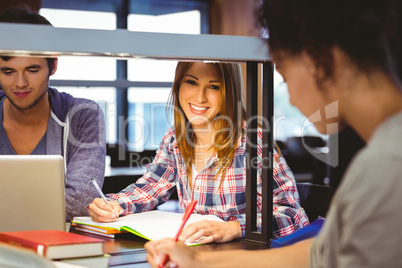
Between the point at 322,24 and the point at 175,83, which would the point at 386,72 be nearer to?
the point at 322,24

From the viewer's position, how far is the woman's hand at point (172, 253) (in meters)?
0.86

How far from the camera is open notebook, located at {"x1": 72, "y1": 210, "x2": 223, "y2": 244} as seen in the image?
125cm

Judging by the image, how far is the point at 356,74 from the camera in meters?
0.64

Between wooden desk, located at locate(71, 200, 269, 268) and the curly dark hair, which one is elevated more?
the curly dark hair

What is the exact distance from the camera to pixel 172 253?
0.88m

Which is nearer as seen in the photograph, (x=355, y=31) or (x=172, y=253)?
(x=355, y=31)

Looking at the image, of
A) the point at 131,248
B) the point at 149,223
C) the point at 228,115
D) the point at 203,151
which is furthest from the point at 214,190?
the point at 131,248

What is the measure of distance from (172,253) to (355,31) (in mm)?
513

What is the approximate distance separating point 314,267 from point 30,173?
0.78 meters

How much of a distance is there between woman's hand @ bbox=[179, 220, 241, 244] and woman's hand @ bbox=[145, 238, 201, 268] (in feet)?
0.70

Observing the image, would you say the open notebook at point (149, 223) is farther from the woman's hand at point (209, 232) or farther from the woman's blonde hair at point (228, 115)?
the woman's blonde hair at point (228, 115)

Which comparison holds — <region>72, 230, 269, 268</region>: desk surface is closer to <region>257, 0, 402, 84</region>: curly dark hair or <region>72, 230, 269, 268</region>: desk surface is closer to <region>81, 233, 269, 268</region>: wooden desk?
<region>81, 233, 269, 268</region>: wooden desk

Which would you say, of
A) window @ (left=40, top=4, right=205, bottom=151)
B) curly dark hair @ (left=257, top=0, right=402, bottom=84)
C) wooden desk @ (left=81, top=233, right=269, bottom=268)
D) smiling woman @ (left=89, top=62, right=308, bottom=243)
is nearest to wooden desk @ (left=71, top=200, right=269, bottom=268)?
wooden desk @ (left=81, top=233, right=269, bottom=268)

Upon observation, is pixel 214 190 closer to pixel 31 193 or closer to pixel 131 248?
pixel 131 248
